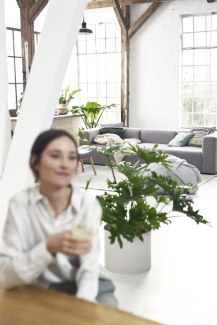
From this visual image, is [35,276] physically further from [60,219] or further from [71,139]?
[71,139]

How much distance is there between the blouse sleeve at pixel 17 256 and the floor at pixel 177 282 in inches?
51.2

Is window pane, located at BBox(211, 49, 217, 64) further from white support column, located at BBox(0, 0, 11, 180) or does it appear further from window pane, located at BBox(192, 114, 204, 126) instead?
white support column, located at BBox(0, 0, 11, 180)

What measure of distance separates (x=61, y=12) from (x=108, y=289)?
3.84 feet

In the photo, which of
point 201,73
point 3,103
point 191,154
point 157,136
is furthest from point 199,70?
point 3,103

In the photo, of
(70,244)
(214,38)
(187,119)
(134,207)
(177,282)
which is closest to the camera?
(70,244)

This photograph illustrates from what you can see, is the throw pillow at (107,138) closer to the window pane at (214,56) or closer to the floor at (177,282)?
the window pane at (214,56)

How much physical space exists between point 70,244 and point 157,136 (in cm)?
801

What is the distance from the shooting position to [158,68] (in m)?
10.3

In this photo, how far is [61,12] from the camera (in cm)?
197

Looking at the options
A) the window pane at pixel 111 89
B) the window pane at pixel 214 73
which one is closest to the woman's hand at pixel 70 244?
the window pane at pixel 214 73

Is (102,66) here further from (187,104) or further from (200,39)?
(200,39)

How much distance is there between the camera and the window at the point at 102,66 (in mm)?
10867

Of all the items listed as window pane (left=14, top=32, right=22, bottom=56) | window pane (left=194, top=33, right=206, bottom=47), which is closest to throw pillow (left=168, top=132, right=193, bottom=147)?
window pane (left=194, top=33, right=206, bottom=47)

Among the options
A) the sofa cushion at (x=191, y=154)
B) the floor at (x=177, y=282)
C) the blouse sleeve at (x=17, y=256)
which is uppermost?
the blouse sleeve at (x=17, y=256)
